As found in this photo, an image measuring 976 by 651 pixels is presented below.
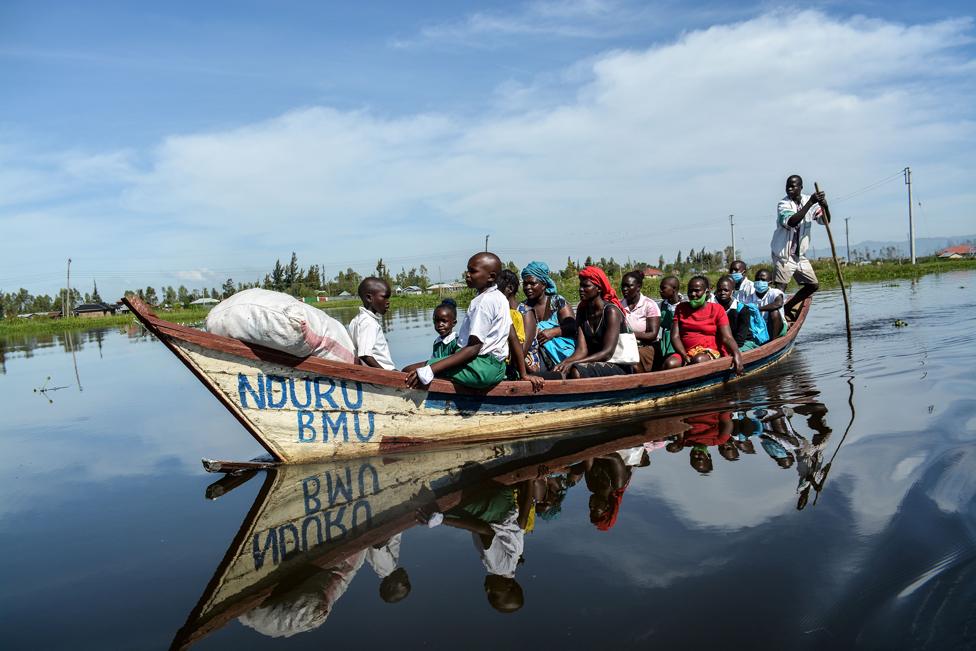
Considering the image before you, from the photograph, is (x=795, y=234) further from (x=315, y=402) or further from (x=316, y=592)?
(x=316, y=592)

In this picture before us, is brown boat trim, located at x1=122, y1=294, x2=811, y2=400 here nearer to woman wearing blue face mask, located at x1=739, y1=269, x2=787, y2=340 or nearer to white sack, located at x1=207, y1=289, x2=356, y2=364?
white sack, located at x1=207, y1=289, x2=356, y2=364

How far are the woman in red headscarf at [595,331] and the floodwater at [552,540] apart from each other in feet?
2.18

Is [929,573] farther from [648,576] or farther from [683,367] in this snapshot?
[683,367]

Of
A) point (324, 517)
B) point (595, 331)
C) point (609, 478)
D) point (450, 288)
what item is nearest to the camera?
point (324, 517)

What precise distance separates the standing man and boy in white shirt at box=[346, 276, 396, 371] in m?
6.36

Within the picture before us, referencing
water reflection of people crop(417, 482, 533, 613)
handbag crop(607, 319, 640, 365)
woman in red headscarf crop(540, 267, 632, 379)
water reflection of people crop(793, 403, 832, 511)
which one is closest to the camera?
water reflection of people crop(417, 482, 533, 613)

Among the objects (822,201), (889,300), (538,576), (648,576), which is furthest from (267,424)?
(889,300)

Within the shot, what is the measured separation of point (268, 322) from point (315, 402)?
2.43 feet

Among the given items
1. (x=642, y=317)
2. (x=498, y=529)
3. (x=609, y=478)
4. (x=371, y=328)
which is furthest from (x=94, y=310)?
(x=498, y=529)

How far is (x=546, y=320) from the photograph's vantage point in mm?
6801

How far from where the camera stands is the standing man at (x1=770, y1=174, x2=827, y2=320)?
8.87 metres

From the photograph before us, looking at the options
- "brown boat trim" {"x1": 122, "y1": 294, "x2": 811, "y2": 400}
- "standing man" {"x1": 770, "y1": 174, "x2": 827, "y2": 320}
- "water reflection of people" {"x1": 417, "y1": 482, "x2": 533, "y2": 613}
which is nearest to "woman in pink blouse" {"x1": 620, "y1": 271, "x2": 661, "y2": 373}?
"brown boat trim" {"x1": 122, "y1": 294, "x2": 811, "y2": 400}

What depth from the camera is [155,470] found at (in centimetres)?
564

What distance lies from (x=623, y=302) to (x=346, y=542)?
4.51 metres
